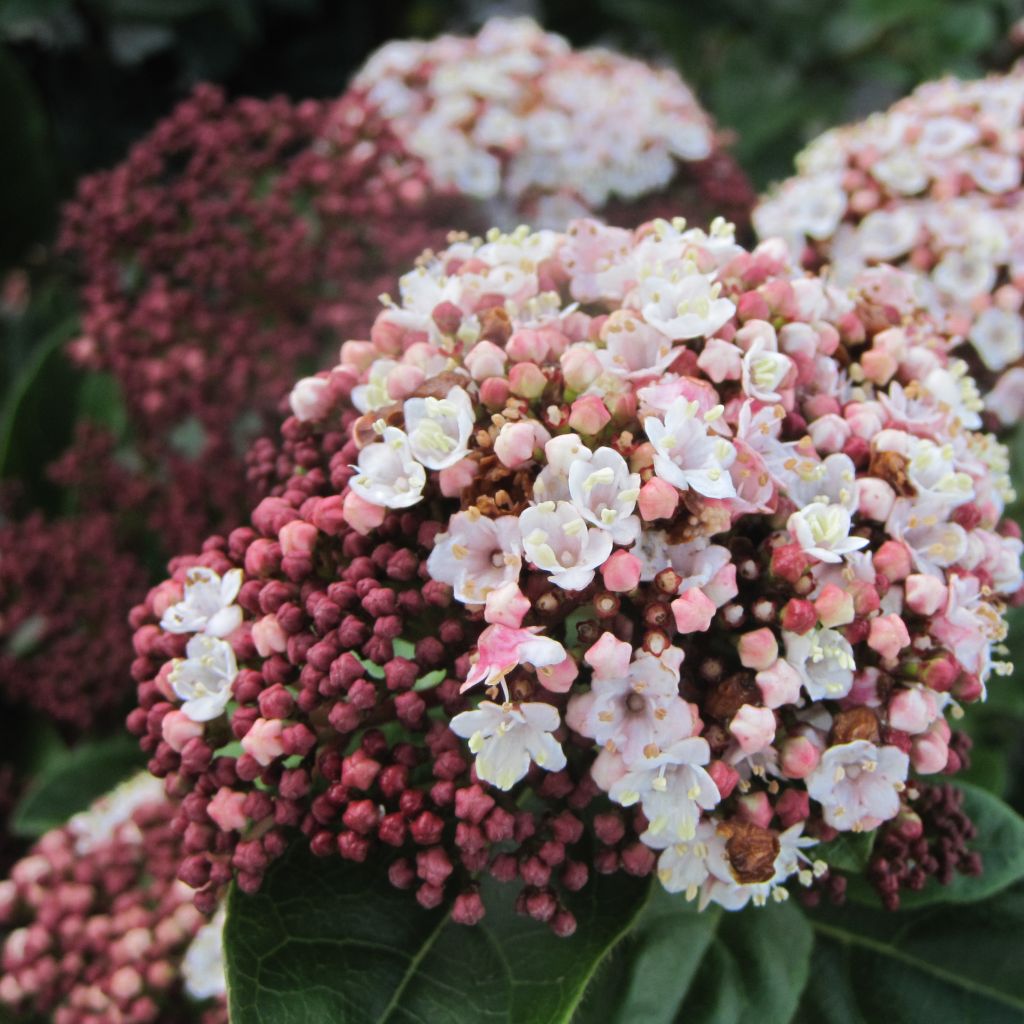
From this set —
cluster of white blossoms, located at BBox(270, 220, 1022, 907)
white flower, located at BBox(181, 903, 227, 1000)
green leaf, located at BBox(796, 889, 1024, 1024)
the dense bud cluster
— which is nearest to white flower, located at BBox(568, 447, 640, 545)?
cluster of white blossoms, located at BBox(270, 220, 1022, 907)

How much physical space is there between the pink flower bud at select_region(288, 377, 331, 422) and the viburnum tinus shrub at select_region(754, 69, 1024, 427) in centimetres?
92

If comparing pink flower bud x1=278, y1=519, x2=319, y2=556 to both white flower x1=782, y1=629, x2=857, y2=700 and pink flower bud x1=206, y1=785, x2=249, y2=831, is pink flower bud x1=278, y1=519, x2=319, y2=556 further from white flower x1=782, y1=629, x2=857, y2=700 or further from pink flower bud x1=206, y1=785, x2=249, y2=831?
white flower x1=782, y1=629, x2=857, y2=700

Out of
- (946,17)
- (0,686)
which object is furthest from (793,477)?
(946,17)

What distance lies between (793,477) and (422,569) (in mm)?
405

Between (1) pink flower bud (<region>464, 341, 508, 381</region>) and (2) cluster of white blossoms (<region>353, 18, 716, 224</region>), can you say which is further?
(2) cluster of white blossoms (<region>353, 18, 716, 224</region>)

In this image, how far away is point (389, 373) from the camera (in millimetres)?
1274

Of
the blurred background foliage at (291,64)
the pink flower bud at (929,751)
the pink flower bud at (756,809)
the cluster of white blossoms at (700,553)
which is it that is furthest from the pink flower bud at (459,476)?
the blurred background foliage at (291,64)

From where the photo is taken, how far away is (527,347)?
1.22 meters

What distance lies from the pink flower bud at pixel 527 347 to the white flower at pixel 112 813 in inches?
40.1

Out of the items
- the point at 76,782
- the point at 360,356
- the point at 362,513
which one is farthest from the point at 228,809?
the point at 76,782

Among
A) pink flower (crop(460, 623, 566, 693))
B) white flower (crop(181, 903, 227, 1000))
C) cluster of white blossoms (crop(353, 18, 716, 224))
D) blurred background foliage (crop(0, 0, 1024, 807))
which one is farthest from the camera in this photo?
blurred background foliage (crop(0, 0, 1024, 807))

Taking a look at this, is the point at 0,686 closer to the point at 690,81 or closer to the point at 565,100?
the point at 565,100

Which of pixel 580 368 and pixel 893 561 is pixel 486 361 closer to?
pixel 580 368

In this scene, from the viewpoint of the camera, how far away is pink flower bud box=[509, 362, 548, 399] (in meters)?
1.19
